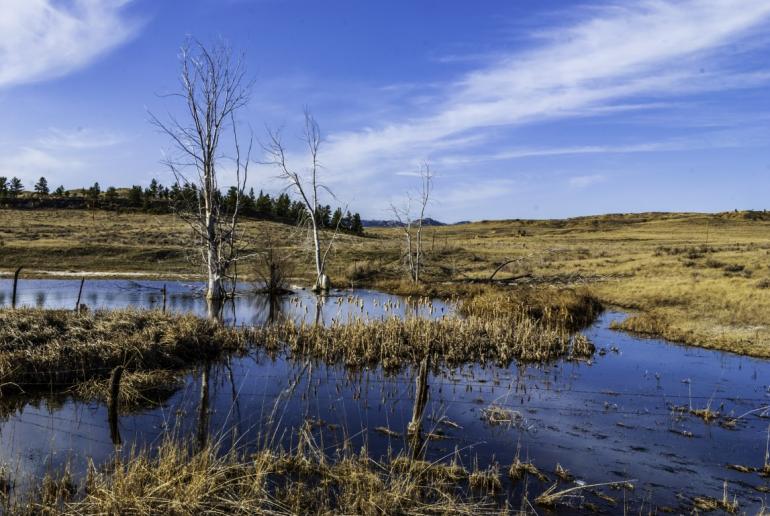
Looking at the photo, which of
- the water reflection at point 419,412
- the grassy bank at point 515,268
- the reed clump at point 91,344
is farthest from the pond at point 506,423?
the grassy bank at point 515,268

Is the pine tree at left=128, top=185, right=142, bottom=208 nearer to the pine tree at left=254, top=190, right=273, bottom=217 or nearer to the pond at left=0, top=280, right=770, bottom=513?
the pine tree at left=254, top=190, right=273, bottom=217

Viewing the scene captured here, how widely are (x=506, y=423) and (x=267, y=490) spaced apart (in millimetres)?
5621

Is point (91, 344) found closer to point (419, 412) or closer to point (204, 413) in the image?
point (204, 413)

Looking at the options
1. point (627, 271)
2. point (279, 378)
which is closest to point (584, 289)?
point (627, 271)

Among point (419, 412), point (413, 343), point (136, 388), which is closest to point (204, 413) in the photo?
point (136, 388)

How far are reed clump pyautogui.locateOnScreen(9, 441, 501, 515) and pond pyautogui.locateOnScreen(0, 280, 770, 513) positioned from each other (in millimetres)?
752

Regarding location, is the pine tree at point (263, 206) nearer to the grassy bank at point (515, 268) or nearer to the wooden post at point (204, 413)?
the grassy bank at point (515, 268)

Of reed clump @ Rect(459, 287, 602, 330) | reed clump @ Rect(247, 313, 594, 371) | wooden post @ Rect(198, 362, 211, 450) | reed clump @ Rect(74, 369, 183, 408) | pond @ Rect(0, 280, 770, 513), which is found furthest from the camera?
reed clump @ Rect(459, 287, 602, 330)

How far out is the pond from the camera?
32.3 feet

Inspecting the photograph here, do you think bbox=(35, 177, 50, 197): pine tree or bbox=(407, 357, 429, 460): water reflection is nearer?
bbox=(407, 357, 429, 460): water reflection

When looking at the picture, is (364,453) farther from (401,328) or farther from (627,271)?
(627,271)

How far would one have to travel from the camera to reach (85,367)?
14.0 metres

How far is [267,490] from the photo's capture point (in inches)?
330

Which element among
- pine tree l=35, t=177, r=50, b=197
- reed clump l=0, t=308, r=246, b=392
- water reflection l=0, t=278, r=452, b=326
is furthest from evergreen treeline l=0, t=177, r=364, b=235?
reed clump l=0, t=308, r=246, b=392
